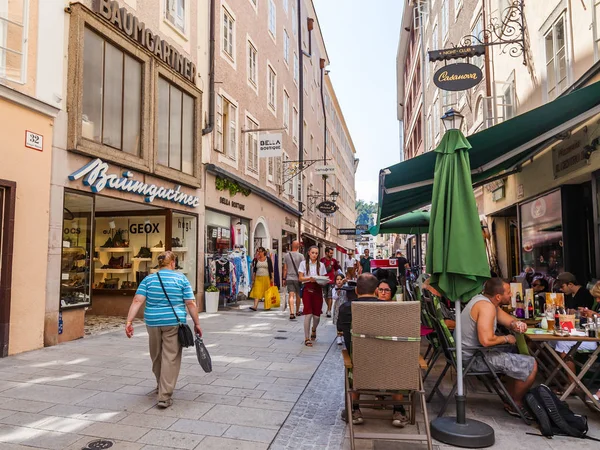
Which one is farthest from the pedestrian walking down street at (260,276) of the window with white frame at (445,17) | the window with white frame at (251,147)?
the window with white frame at (445,17)

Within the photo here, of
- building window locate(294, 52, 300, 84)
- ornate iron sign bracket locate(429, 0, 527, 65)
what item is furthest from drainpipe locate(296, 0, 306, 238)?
ornate iron sign bracket locate(429, 0, 527, 65)

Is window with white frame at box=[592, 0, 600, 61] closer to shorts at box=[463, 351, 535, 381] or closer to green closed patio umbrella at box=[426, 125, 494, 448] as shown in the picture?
green closed patio umbrella at box=[426, 125, 494, 448]

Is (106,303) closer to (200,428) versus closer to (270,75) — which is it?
(200,428)

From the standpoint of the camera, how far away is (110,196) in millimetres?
9469

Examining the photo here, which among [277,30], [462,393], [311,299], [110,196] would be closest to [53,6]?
[110,196]

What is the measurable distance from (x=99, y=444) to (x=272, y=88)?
756 inches

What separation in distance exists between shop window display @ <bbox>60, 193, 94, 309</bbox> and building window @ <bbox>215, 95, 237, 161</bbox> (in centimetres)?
603

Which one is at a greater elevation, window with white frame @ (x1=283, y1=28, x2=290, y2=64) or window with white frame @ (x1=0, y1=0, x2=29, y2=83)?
window with white frame @ (x1=283, y1=28, x2=290, y2=64)

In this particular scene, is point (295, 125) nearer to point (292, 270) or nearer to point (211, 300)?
point (211, 300)

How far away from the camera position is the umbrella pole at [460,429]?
3.86m

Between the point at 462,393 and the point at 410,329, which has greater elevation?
the point at 410,329

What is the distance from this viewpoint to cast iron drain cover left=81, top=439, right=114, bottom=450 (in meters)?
3.74

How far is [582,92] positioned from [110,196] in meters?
8.19

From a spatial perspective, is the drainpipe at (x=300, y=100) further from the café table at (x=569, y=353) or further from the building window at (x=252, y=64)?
the café table at (x=569, y=353)
